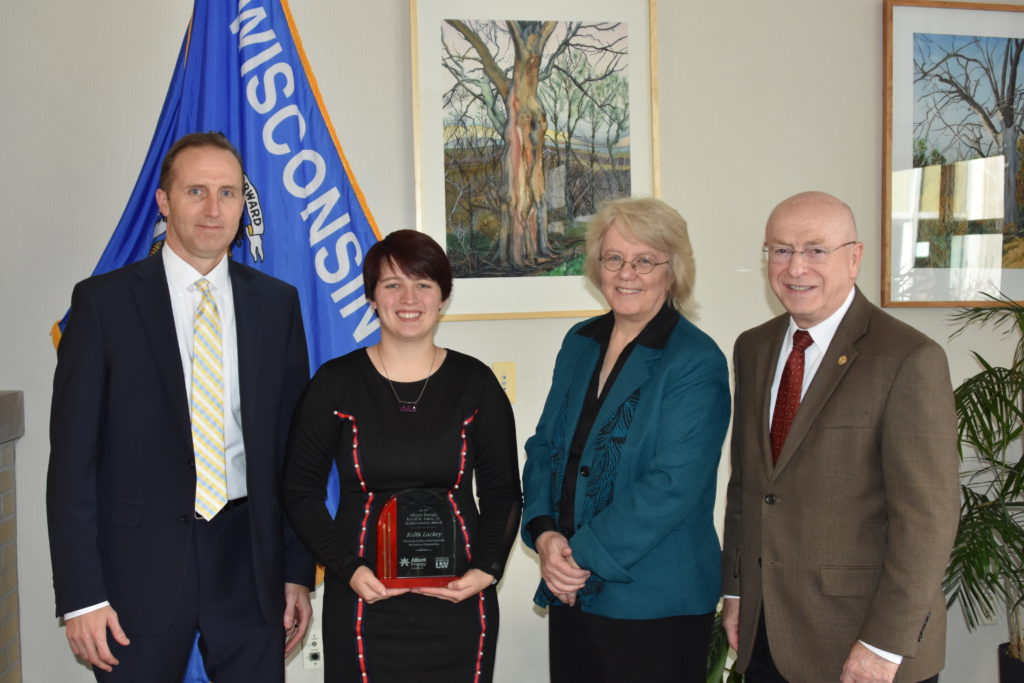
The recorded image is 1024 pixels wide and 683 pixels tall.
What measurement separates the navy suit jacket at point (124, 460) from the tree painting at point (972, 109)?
2741mm

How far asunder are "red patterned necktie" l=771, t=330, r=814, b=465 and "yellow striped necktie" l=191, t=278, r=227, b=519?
1234mm

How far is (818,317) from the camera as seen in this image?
1751 mm

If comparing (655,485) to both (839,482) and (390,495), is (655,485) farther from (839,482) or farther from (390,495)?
(390,495)

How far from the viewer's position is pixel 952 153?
3.13m

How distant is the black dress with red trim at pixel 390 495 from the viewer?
6.04ft

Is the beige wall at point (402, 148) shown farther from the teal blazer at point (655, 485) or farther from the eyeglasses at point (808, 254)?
the eyeglasses at point (808, 254)

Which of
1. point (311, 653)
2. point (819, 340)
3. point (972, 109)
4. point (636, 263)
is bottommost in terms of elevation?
point (311, 653)

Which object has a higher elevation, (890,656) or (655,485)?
(655,485)

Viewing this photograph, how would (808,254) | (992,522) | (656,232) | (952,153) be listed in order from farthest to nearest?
(952,153), (992,522), (656,232), (808,254)

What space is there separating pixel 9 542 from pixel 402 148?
1820 millimetres

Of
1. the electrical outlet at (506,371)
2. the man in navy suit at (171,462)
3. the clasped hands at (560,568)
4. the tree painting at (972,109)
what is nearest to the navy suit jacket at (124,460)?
the man in navy suit at (171,462)

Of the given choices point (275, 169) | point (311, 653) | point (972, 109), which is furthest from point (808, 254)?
point (311, 653)

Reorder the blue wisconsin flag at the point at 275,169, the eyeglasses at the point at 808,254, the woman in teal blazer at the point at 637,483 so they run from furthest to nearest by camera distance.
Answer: the blue wisconsin flag at the point at 275,169
the woman in teal blazer at the point at 637,483
the eyeglasses at the point at 808,254

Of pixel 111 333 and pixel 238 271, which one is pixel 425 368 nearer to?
pixel 238 271
